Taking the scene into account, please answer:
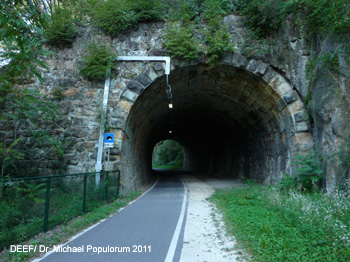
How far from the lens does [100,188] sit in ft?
30.2

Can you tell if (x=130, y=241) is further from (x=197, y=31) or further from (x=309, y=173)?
(x=197, y=31)

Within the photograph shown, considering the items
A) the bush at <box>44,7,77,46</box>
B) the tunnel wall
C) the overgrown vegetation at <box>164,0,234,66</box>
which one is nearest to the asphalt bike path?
the tunnel wall

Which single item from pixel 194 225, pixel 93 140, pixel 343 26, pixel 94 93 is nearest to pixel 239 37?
pixel 343 26

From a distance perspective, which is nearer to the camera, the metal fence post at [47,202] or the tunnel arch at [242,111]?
the metal fence post at [47,202]

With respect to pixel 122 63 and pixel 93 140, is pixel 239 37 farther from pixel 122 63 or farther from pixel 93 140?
pixel 93 140

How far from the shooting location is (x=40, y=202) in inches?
227

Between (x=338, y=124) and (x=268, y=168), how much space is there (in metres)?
5.89

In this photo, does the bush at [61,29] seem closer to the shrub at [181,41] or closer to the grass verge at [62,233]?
the shrub at [181,41]

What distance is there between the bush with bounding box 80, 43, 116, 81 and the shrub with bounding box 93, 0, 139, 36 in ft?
3.85

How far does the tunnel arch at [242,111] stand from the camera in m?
11.8

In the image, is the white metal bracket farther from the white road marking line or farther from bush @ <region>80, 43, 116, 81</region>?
the white road marking line

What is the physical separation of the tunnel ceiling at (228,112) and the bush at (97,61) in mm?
2180

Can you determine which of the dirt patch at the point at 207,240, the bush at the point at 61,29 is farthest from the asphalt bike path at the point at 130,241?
the bush at the point at 61,29

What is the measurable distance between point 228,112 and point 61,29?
38.3ft
